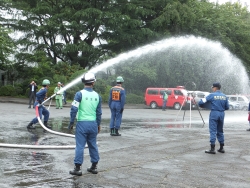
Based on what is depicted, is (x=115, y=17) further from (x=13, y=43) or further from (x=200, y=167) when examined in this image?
(x=200, y=167)

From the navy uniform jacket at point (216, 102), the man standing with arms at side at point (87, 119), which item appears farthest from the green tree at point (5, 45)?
the man standing with arms at side at point (87, 119)

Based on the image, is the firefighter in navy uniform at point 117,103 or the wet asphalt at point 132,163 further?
the firefighter in navy uniform at point 117,103

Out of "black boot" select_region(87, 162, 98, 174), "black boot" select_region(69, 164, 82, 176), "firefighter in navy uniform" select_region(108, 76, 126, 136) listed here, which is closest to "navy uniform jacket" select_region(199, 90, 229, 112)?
"firefighter in navy uniform" select_region(108, 76, 126, 136)

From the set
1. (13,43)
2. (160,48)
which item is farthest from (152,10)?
(13,43)

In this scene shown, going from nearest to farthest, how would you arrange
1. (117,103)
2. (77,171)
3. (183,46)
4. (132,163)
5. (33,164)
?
(77,171)
(33,164)
(132,163)
(117,103)
(183,46)

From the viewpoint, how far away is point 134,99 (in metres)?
37.7

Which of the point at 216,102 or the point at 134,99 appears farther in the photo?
the point at 134,99

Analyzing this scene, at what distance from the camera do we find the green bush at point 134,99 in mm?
37469

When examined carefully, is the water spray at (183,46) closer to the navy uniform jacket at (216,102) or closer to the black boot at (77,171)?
the navy uniform jacket at (216,102)

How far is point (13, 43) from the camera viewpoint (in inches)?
1499

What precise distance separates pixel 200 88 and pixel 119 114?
99.0 ft

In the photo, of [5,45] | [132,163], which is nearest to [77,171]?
[132,163]

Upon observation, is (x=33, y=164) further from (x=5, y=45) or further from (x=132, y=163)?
(x=5, y=45)

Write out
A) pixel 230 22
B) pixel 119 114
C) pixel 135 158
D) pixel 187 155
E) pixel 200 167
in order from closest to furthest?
pixel 200 167
pixel 135 158
pixel 187 155
pixel 119 114
pixel 230 22
